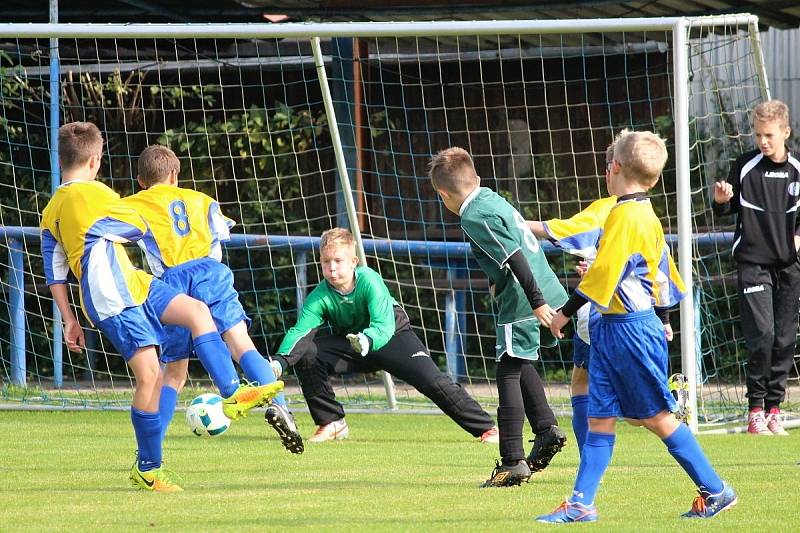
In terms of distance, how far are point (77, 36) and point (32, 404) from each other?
9.00ft

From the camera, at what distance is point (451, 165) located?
5891 millimetres

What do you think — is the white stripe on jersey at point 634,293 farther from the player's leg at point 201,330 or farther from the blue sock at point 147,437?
the blue sock at point 147,437

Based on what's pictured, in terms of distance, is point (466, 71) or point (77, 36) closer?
point (77, 36)

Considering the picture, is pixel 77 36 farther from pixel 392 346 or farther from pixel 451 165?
pixel 451 165

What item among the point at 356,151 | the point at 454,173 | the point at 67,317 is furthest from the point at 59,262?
the point at 356,151

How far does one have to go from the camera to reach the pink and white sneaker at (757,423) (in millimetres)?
7781

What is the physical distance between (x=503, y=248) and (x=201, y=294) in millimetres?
1565

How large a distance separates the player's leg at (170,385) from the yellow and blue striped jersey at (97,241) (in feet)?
2.38

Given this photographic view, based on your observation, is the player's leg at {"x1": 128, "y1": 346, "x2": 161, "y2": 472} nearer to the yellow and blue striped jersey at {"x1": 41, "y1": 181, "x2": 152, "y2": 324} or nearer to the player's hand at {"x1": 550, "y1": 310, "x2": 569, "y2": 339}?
the yellow and blue striped jersey at {"x1": 41, "y1": 181, "x2": 152, "y2": 324}

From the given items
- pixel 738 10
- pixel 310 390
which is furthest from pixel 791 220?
pixel 738 10

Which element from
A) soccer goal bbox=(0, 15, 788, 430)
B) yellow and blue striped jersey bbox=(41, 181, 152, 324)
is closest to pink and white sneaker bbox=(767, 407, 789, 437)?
soccer goal bbox=(0, 15, 788, 430)

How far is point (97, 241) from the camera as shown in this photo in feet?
18.6

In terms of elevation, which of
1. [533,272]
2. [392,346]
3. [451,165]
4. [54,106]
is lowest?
[392,346]

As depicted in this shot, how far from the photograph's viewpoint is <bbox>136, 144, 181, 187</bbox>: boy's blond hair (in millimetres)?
6480
